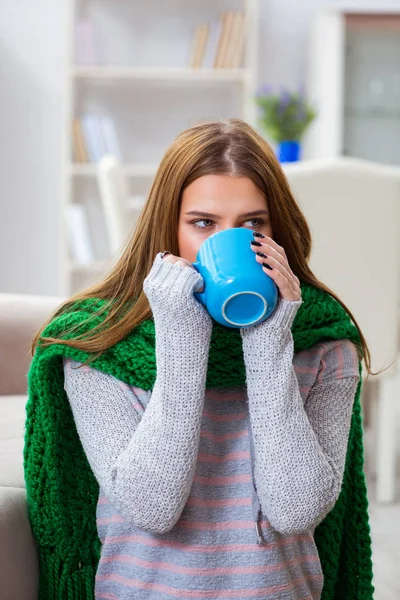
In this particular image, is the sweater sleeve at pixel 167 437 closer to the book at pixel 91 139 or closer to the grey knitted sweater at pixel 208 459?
the grey knitted sweater at pixel 208 459

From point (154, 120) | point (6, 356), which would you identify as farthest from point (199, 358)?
point (154, 120)

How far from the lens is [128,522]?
42.0 inches

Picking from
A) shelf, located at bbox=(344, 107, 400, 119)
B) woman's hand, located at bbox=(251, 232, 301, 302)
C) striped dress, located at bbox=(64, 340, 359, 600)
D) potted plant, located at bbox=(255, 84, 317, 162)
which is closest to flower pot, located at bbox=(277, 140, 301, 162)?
potted plant, located at bbox=(255, 84, 317, 162)

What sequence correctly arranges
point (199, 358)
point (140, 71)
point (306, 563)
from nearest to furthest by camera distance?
point (199, 358)
point (306, 563)
point (140, 71)

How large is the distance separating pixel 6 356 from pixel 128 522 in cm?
67

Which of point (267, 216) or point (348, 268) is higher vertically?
point (267, 216)

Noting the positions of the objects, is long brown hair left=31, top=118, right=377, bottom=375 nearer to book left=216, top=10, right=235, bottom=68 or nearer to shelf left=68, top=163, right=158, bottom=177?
shelf left=68, top=163, right=158, bottom=177

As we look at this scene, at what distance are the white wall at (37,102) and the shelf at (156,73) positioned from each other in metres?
0.35

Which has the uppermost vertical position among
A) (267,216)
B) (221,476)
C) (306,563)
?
(267,216)

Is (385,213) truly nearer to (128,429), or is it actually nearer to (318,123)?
(128,429)

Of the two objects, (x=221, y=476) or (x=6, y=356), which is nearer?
(x=221, y=476)

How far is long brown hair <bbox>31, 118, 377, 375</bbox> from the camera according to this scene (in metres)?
1.09

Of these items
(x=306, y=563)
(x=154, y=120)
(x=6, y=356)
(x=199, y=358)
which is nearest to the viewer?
(x=199, y=358)

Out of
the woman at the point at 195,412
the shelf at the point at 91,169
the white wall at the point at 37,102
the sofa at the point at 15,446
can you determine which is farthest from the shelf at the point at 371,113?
the woman at the point at 195,412
